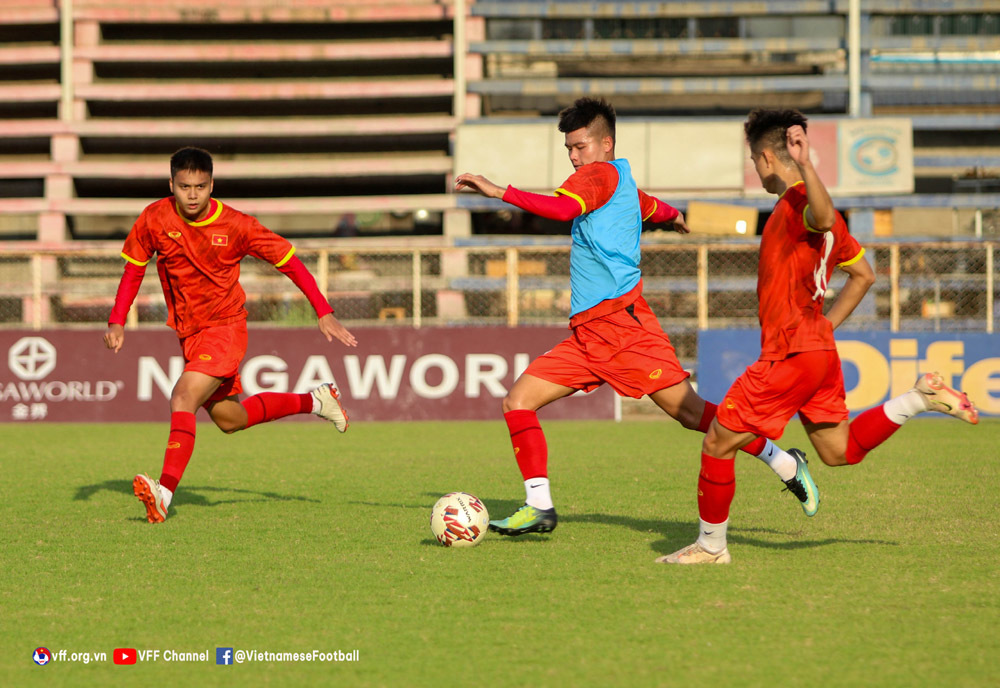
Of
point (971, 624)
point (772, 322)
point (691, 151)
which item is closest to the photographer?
point (971, 624)

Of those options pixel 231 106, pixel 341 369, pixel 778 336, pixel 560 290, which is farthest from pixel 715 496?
pixel 231 106

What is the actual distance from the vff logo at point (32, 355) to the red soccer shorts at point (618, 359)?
12.1 meters

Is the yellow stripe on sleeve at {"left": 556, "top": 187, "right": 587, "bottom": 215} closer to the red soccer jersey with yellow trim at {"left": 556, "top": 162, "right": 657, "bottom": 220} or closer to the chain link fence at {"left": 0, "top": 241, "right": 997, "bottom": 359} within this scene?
the red soccer jersey with yellow trim at {"left": 556, "top": 162, "right": 657, "bottom": 220}

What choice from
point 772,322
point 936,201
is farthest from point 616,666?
point 936,201

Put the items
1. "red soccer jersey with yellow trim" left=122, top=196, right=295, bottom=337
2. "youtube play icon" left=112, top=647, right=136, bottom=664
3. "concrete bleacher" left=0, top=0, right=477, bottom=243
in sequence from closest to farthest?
1. "youtube play icon" left=112, top=647, right=136, bottom=664
2. "red soccer jersey with yellow trim" left=122, top=196, right=295, bottom=337
3. "concrete bleacher" left=0, top=0, right=477, bottom=243

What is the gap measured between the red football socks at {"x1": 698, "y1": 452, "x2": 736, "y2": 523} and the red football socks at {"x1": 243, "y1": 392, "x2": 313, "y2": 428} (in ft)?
11.3

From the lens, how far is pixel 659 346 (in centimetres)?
614

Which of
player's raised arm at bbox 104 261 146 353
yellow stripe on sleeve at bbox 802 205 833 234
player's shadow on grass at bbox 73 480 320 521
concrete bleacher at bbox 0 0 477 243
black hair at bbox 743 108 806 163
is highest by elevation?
concrete bleacher at bbox 0 0 477 243

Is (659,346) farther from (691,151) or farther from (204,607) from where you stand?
(691,151)

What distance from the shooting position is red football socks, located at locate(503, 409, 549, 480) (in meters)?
6.05

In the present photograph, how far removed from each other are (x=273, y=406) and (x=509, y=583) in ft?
11.4

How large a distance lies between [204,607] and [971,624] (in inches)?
115

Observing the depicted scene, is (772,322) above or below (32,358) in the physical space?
above

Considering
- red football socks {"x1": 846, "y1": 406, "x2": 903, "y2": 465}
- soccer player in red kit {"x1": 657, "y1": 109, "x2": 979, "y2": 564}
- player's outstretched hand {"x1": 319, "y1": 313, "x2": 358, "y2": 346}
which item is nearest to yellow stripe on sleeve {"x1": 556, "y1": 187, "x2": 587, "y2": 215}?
soccer player in red kit {"x1": 657, "y1": 109, "x2": 979, "y2": 564}
